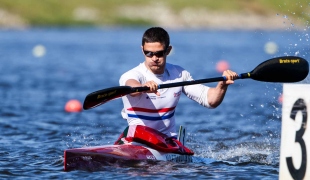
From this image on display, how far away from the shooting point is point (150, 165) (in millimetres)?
8891

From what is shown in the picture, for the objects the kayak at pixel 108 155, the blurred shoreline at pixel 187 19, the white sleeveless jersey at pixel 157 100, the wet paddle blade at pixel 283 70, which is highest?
the blurred shoreline at pixel 187 19

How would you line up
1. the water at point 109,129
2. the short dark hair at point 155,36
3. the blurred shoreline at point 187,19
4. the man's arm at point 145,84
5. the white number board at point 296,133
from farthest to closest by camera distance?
the blurred shoreline at point 187,19
the water at point 109,129
the short dark hair at point 155,36
the man's arm at point 145,84
the white number board at point 296,133

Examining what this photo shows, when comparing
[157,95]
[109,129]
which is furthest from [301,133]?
[109,129]

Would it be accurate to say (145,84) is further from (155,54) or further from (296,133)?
(296,133)

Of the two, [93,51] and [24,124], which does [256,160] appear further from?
[93,51]

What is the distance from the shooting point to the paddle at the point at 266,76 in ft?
28.2

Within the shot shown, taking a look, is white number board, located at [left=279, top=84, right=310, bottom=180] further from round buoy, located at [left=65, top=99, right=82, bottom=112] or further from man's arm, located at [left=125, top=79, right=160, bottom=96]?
round buoy, located at [left=65, top=99, right=82, bottom=112]

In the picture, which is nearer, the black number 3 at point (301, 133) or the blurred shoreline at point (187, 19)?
the black number 3 at point (301, 133)

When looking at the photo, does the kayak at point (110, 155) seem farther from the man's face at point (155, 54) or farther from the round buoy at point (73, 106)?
the round buoy at point (73, 106)

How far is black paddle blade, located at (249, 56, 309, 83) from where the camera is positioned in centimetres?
896

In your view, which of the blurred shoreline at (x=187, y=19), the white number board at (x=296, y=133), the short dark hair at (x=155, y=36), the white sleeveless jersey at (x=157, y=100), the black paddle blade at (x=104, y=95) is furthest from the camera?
the blurred shoreline at (x=187, y=19)

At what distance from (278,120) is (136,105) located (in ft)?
20.8

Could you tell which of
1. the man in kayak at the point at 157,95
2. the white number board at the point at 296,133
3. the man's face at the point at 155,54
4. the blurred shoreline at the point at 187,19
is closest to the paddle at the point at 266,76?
the man in kayak at the point at 157,95

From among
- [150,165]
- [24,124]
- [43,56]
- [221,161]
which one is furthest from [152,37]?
[43,56]
